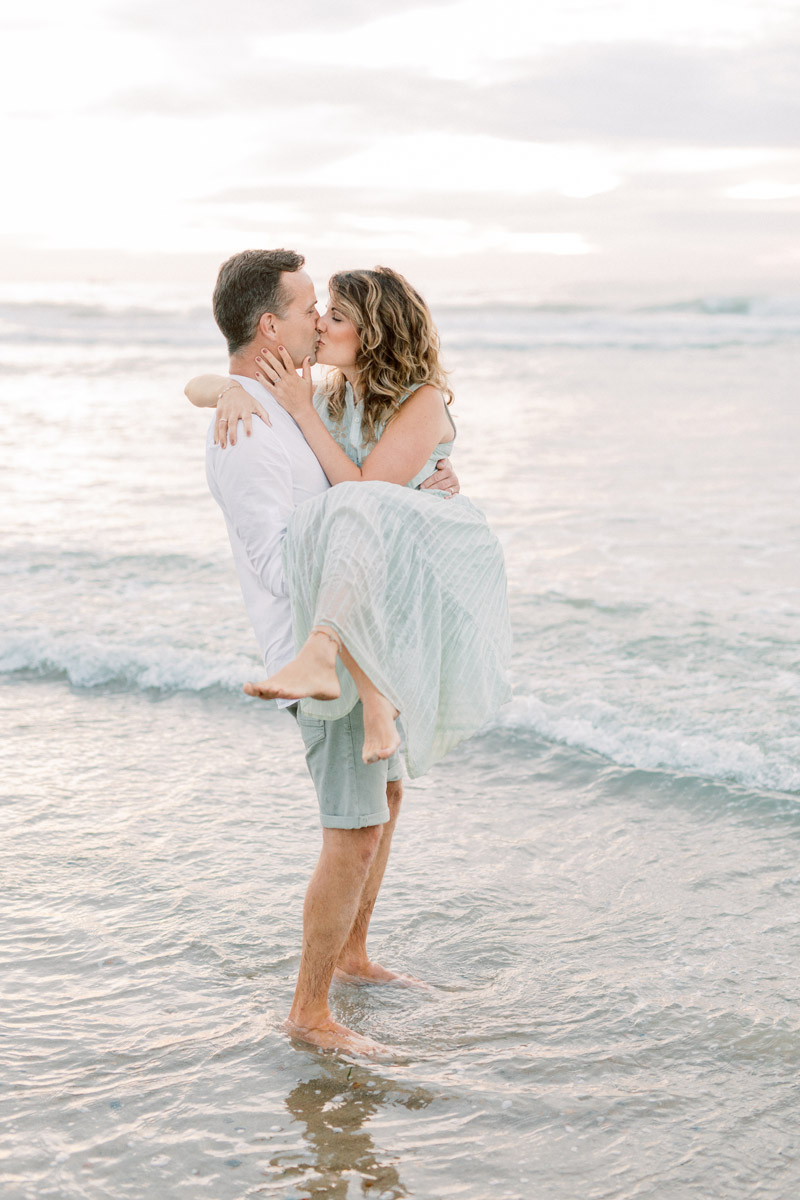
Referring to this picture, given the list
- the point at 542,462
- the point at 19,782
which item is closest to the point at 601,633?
the point at 19,782

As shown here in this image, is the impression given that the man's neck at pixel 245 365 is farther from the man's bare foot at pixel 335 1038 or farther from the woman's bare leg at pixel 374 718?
the man's bare foot at pixel 335 1038

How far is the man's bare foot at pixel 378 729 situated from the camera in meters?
2.88

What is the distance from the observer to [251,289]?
10.8 feet

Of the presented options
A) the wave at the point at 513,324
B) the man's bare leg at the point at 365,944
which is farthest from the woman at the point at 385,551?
the wave at the point at 513,324

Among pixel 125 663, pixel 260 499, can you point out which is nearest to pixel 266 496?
pixel 260 499

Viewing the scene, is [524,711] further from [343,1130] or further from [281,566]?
[343,1130]

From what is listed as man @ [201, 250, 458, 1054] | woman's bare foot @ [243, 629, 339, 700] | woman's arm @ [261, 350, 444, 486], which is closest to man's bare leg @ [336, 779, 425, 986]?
man @ [201, 250, 458, 1054]

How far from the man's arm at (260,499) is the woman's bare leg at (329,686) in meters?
0.32

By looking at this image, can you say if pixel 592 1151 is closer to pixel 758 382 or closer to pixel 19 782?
pixel 19 782

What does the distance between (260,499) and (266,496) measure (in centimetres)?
2

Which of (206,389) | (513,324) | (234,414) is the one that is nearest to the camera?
(234,414)

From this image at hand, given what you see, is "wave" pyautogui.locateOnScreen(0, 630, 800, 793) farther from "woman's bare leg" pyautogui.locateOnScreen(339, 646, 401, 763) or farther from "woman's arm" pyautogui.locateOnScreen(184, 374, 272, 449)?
"woman's arm" pyautogui.locateOnScreen(184, 374, 272, 449)

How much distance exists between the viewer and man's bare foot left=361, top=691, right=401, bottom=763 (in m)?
2.88

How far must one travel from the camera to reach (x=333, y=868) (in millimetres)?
3240
